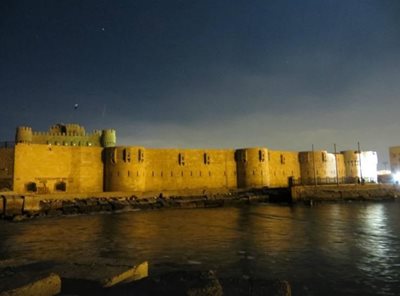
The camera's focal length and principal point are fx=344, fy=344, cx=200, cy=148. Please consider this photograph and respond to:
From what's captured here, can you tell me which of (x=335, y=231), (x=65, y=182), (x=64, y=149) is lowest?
(x=335, y=231)

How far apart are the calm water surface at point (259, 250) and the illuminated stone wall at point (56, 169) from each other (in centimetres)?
1213

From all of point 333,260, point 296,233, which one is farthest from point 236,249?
point 296,233

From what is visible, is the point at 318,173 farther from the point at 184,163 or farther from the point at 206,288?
the point at 206,288

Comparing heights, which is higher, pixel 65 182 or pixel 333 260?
pixel 65 182

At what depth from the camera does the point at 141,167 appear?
95.4 feet

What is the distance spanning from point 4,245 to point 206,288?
8.23m

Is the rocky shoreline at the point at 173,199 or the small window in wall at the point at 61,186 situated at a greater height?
the small window in wall at the point at 61,186

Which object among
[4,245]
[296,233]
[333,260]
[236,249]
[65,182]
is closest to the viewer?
[333,260]

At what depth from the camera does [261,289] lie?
418cm

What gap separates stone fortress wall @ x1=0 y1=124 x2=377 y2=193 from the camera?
25.4 metres

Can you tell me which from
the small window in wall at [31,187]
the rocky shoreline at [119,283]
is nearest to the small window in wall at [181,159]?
the small window in wall at [31,187]

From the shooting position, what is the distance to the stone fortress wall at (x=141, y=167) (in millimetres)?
25422

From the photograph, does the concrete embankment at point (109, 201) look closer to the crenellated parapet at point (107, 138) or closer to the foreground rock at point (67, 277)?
the foreground rock at point (67, 277)

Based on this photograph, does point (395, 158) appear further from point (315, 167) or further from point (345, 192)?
point (345, 192)
